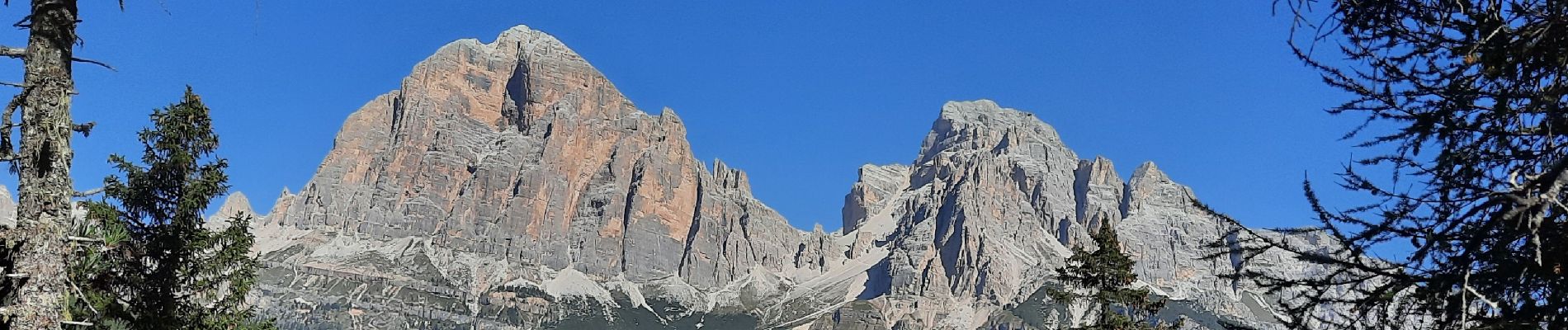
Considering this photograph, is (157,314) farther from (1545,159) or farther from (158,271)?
(1545,159)

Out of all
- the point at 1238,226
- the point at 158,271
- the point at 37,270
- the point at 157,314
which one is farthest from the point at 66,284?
the point at 158,271

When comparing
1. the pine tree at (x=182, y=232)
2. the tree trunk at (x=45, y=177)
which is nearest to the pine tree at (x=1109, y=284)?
the pine tree at (x=182, y=232)

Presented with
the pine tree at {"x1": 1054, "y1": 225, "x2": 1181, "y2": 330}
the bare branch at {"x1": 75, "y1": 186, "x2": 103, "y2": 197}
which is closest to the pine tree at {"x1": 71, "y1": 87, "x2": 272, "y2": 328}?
the bare branch at {"x1": 75, "y1": 186, "x2": 103, "y2": 197}

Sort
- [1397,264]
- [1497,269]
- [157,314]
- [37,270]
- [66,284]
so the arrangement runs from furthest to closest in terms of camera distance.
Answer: [157,314] → [66,284] → [37,270] → [1397,264] → [1497,269]

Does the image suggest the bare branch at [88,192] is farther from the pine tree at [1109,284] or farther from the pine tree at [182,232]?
the pine tree at [1109,284]

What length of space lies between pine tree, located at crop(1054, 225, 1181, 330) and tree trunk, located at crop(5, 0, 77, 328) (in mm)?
19997

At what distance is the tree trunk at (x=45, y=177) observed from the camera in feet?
24.4

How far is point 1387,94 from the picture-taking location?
6805mm

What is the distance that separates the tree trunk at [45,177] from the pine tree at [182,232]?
11.1 m

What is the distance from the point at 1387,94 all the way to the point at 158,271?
1872 centimetres

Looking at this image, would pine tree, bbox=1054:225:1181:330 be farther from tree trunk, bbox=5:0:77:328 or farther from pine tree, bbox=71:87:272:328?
tree trunk, bbox=5:0:77:328

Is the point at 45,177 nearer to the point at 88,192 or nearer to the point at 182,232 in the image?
the point at 88,192

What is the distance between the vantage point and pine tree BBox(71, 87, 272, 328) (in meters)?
19.1

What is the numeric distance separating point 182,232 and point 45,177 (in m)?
14.2
